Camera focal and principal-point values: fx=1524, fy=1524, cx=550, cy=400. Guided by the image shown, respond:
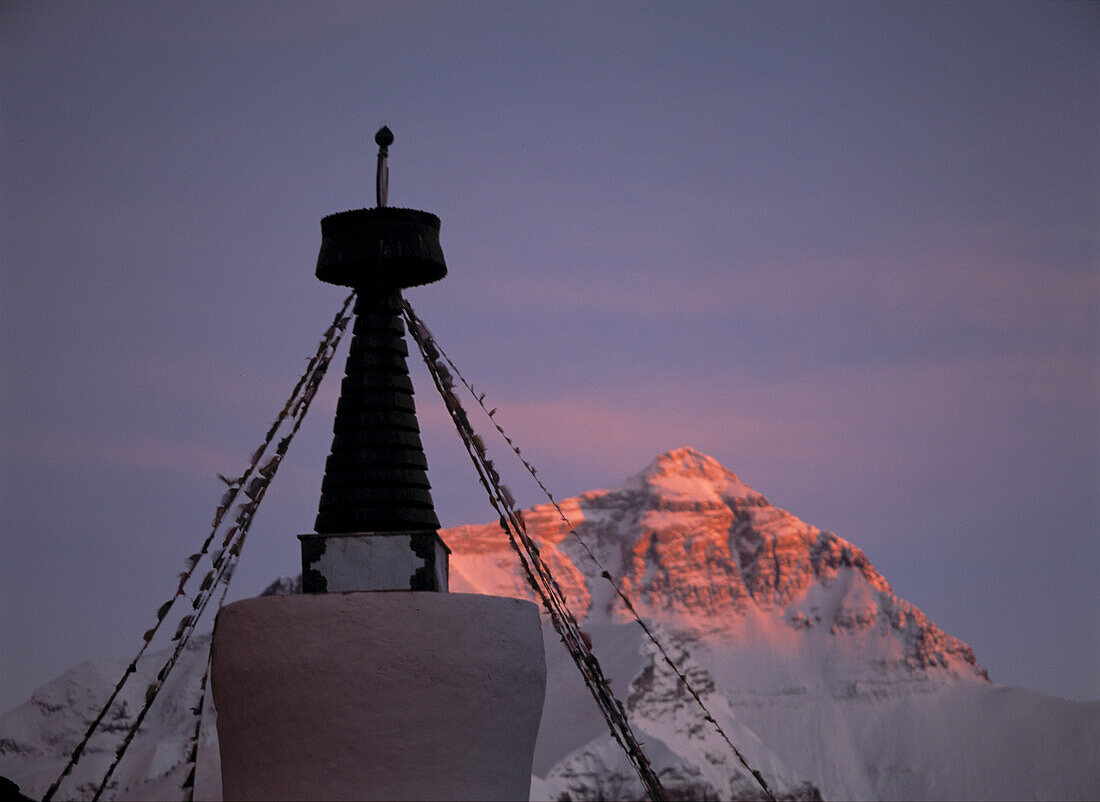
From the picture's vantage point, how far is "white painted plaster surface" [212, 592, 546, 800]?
1048 centimetres

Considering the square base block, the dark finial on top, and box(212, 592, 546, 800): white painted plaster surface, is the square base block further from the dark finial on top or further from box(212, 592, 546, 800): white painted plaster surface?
the dark finial on top

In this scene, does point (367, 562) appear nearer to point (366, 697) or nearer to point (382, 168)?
point (366, 697)

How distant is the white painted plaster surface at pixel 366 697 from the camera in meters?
10.5

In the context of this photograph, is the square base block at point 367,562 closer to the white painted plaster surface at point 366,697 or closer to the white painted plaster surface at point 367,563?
the white painted plaster surface at point 367,563

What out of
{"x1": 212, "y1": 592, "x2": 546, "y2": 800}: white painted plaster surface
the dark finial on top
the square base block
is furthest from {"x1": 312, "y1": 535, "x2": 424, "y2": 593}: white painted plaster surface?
the dark finial on top

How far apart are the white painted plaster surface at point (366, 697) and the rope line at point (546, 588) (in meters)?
0.87

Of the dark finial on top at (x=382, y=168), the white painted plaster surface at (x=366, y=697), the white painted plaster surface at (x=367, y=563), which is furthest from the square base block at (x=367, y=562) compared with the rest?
the dark finial on top at (x=382, y=168)

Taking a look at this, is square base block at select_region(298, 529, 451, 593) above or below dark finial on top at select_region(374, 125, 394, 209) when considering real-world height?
below

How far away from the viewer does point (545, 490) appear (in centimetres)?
1279

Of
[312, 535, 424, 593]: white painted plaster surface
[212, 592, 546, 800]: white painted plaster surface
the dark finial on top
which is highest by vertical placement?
the dark finial on top

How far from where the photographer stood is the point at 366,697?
10531 mm

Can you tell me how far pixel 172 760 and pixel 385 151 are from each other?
399 feet

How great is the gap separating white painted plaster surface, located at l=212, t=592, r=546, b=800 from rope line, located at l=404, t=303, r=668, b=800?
0.87 meters

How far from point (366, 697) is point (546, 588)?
75.6 inches
